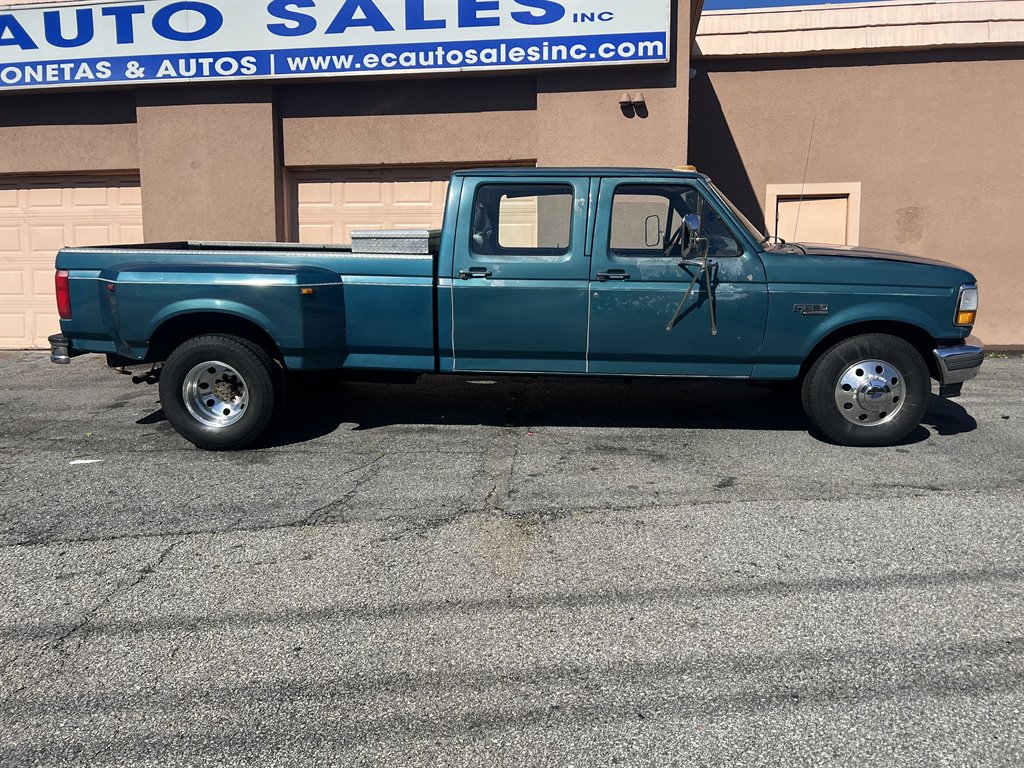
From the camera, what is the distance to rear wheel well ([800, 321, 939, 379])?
241 inches

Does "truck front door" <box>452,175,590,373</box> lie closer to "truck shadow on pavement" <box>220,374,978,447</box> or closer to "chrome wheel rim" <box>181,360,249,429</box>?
"truck shadow on pavement" <box>220,374,978,447</box>

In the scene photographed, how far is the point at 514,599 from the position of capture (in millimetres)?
3807

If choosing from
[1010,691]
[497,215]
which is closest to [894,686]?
[1010,691]

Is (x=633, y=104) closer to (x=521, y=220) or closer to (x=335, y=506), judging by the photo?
(x=521, y=220)

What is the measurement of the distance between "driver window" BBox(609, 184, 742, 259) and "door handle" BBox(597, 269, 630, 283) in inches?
5.4

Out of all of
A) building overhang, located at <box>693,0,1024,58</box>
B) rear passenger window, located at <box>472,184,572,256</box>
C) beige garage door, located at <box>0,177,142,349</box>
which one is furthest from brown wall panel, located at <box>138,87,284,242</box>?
building overhang, located at <box>693,0,1024,58</box>

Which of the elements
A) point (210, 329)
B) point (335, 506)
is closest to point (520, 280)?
point (335, 506)

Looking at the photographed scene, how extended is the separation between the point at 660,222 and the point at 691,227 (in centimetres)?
51

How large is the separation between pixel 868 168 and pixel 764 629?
8.58 m

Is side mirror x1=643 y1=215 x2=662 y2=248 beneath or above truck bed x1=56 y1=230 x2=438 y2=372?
above

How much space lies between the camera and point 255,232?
1047cm

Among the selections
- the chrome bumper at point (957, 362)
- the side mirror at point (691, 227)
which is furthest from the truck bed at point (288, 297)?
the chrome bumper at point (957, 362)

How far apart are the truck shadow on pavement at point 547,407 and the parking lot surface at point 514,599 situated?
0.23m

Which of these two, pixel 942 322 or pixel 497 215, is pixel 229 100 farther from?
pixel 942 322
